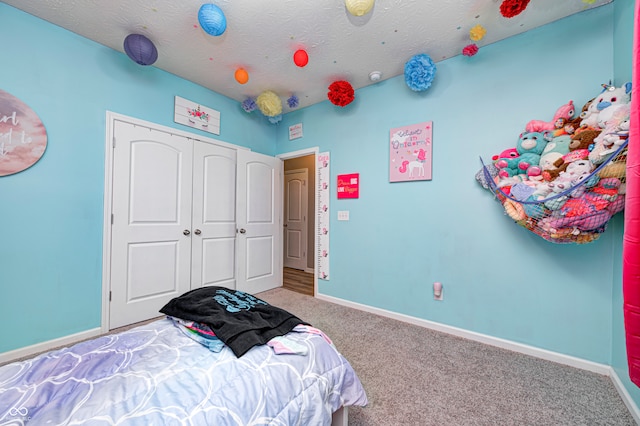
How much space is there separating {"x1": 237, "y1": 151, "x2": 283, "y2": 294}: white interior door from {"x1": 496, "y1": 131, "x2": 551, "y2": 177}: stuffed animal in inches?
108

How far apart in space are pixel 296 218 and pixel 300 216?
0.12 m

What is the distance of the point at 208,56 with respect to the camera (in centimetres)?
240

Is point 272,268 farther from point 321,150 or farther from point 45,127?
point 45,127

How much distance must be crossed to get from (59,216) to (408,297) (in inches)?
127

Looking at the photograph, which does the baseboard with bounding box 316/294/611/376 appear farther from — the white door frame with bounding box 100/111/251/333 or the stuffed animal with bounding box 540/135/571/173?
the white door frame with bounding box 100/111/251/333

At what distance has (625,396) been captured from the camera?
4.81ft

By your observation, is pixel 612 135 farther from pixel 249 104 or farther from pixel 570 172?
pixel 249 104

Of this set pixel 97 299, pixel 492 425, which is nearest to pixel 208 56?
pixel 97 299

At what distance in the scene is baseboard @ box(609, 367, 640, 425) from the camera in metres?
1.34

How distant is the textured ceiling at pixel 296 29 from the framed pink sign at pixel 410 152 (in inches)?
25.6

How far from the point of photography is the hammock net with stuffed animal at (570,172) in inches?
56.7

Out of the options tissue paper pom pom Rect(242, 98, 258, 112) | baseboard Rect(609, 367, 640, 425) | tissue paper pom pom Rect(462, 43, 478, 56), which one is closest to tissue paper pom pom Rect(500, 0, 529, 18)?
tissue paper pom pom Rect(462, 43, 478, 56)

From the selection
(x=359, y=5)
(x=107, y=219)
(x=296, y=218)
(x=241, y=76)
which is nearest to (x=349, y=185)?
(x=241, y=76)

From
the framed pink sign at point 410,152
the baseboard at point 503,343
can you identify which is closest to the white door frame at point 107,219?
the baseboard at point 503,343
